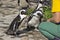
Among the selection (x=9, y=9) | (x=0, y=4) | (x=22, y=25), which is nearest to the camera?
(x=22, y=25)

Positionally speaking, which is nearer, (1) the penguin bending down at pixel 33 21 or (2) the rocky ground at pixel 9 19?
(2) the rocky ground at pixel 9 19

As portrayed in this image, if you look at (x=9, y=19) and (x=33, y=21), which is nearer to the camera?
(x=33, y=21)

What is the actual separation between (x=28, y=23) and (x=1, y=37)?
42cm

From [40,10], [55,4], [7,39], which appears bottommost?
[7,39]

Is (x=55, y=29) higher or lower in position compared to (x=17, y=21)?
higher

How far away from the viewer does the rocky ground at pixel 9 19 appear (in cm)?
247

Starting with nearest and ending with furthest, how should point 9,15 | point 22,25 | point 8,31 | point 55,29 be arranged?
1. point 55,29
2. point 8,31
3. point 22,25
4. point 9,15

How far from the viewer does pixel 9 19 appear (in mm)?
3020

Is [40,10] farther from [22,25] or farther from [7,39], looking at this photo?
[7,39]

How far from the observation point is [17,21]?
8.70ft

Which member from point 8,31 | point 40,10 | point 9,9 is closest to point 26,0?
point 9,9

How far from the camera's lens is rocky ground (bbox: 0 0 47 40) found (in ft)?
8.11

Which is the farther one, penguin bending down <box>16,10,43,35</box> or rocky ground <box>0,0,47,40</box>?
penguin bending down <box>16,10,43,35</box>

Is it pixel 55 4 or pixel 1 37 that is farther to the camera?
pixel 1 37
